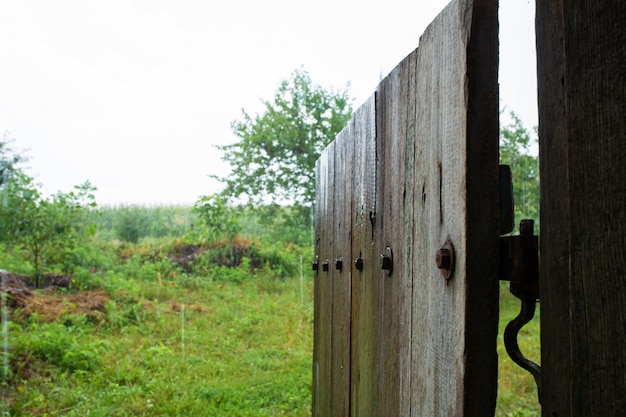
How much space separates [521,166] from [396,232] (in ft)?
26.0

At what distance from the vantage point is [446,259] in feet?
2.45

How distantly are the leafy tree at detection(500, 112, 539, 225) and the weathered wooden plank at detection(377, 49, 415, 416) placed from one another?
22.4 ft

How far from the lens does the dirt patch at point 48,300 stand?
249 inches

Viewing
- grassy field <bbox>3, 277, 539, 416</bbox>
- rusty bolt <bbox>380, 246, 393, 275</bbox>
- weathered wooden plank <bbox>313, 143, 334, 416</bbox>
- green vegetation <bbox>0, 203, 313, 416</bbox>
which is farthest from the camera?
green vegetation <bbox>0, 203, 313, 416</bbox>

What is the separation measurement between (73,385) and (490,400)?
505 cm

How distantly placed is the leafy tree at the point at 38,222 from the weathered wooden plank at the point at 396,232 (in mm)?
8173

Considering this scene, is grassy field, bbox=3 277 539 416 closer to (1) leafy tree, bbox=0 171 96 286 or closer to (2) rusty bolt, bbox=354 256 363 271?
(1) leafy tree, bbox=0 171 96 286

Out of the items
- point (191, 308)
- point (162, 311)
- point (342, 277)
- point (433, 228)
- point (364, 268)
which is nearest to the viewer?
point (433, 228)

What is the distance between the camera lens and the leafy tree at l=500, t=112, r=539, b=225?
302 inches

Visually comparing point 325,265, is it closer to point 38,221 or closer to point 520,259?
point 520,259

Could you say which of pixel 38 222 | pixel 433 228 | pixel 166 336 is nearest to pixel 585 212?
pixel 433 228

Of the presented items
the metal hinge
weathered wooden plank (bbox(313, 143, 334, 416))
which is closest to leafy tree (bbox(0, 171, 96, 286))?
weathered wooden plank (bbox(313, 143, 334, 416))

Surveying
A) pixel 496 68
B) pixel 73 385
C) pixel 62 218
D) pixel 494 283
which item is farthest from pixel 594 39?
pixel 62 218

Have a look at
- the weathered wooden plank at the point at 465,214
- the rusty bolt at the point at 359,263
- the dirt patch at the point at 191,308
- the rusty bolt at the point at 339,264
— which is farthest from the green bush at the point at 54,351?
the weathered wooden plank at the point at 465,214
